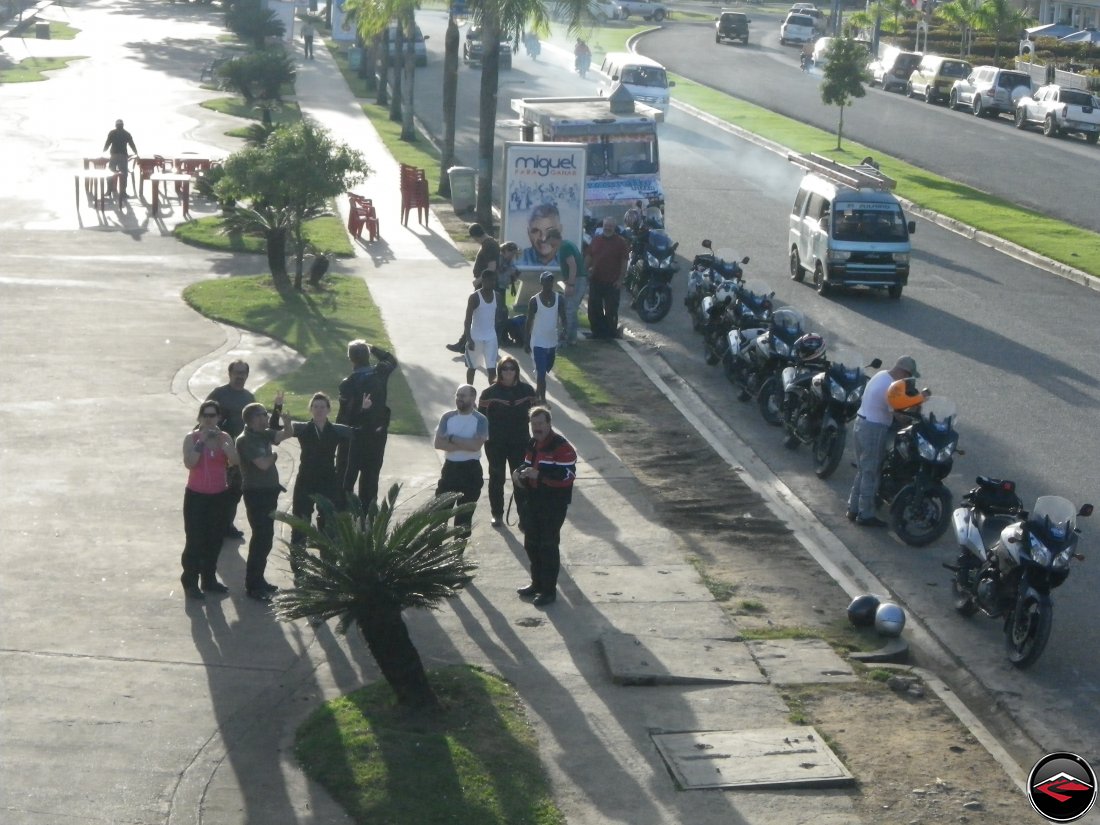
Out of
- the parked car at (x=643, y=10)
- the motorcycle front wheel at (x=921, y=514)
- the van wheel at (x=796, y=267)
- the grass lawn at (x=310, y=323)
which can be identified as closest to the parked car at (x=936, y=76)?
the van wheel at (x=796, y=267)

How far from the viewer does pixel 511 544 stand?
42.6 feet

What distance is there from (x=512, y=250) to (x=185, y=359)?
4.65 m

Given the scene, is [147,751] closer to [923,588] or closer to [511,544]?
[511,544]

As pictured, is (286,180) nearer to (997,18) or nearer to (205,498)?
(205,498)

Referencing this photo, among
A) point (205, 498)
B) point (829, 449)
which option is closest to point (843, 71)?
point (829, 449)

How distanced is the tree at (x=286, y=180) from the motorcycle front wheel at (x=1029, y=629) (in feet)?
48.3

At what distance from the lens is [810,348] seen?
16.2 meters

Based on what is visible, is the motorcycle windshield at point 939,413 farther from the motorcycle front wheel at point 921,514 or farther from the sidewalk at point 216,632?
the sidewalk at point 216,632

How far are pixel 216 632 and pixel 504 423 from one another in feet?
11.3

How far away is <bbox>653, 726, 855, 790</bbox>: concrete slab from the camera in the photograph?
877cm

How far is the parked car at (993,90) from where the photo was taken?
54.7 meters

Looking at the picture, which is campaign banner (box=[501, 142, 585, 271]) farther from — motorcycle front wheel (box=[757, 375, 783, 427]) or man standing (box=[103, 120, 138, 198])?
man standing (box=[103, 120, 138, 198])

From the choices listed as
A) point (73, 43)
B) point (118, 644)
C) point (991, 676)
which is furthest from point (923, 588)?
point (73, 43)

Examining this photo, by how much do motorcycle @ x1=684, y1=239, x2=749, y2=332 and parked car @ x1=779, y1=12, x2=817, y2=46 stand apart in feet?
210
